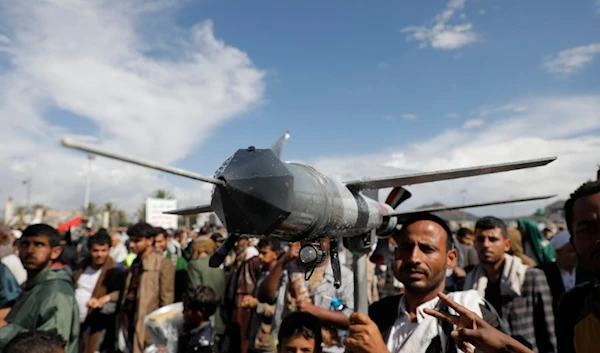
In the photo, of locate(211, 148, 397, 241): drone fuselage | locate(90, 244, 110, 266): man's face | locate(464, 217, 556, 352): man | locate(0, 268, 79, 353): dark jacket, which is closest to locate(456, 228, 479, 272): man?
locate(464, 217, 556, 352): man

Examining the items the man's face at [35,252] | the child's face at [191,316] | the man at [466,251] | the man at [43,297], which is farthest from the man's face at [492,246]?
the man's face at [35,252]

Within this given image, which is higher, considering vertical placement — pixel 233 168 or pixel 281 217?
pixel 233 168

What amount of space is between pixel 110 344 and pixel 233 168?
5.60 metres

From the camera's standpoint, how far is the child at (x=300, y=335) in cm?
306

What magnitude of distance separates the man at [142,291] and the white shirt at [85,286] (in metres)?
0.45

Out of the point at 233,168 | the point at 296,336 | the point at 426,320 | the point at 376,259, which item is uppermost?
the point at 233,168

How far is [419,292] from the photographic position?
2266 mm

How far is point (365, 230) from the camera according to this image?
163 cm

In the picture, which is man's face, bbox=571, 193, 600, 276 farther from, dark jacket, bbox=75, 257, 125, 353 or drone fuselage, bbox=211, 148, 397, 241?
dark jacket, bbox=75, 257, 125, 353

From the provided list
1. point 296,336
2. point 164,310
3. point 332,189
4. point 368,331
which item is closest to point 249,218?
point 332,189

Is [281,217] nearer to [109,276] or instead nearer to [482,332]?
[482,332]

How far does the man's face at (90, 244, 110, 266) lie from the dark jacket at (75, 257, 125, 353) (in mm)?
107

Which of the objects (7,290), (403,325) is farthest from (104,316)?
(403,325)

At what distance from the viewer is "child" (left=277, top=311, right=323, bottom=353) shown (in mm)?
3064
